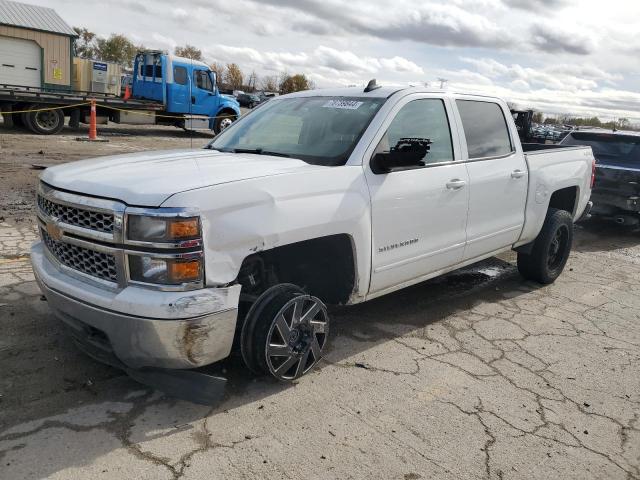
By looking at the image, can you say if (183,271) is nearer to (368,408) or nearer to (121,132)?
(368,408)

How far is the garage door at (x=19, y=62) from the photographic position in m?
25.5

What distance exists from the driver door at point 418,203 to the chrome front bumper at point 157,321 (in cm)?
122

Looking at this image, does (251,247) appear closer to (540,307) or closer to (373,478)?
(373,478)

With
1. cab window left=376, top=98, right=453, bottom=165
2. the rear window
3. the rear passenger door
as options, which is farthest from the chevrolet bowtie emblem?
the rear window

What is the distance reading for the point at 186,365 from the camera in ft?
9.79

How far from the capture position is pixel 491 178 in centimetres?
476

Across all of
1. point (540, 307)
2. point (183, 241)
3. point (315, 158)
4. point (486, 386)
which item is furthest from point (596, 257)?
point (183, 241)

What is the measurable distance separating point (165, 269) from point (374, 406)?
58.4 inches

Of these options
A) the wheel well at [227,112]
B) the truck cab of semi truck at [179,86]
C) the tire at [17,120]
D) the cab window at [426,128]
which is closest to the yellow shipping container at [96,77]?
the truck cab of semi truck at [179,86]

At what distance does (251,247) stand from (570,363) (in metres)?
2.62

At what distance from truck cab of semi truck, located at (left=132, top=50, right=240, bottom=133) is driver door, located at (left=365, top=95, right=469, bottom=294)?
17501 millimetres

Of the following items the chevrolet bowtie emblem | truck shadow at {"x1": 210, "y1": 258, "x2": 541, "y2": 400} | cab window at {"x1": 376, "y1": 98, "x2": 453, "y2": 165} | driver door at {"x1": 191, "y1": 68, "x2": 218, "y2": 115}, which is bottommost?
truck shadow at {"x1": 210, "y1": 258, "x2": 541, "y2": 400}

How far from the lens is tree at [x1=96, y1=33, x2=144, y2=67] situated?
246 ft

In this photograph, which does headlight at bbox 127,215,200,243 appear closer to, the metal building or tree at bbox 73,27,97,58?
the metal building
